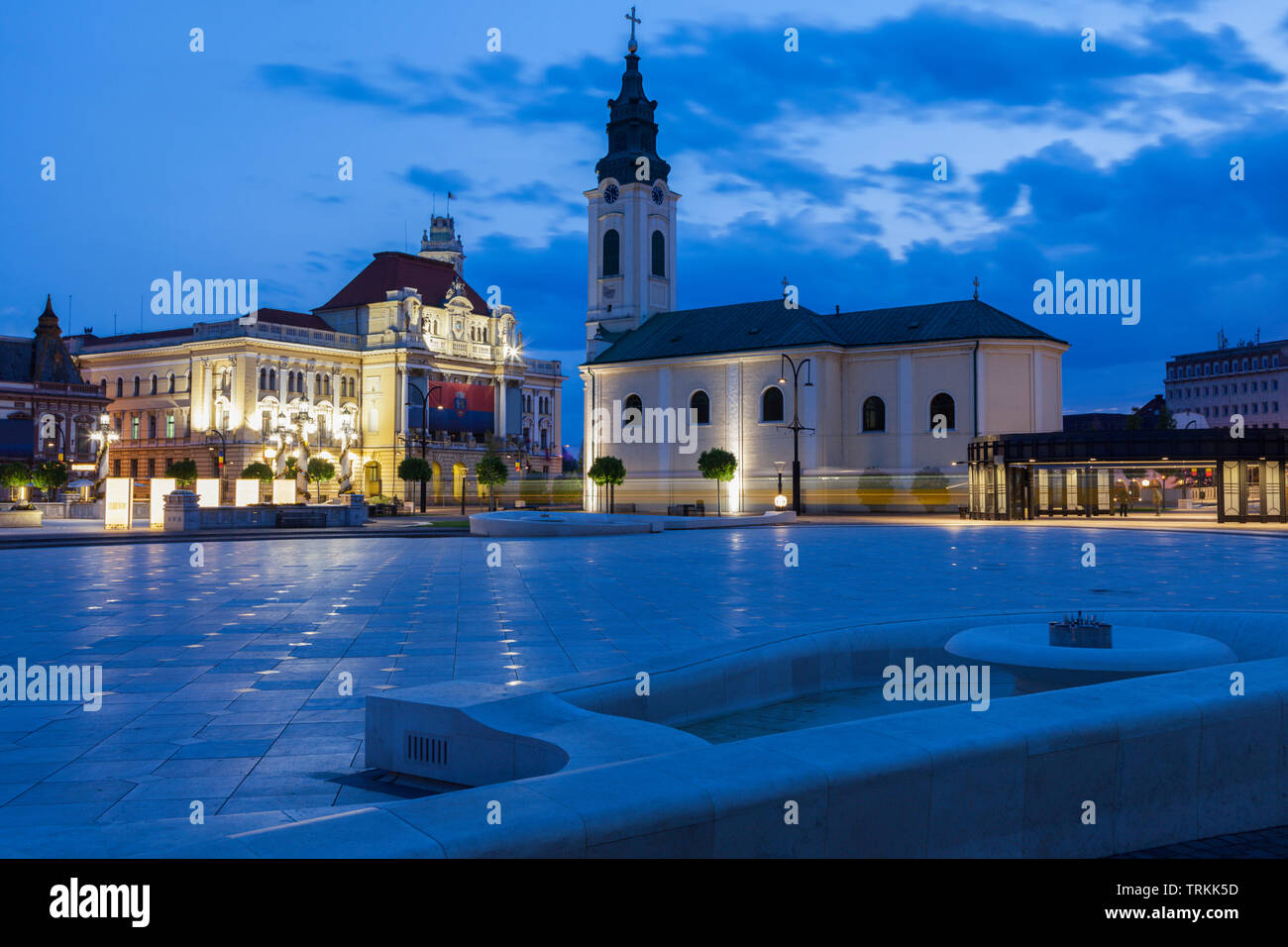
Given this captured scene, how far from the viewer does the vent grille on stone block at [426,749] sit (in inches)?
266

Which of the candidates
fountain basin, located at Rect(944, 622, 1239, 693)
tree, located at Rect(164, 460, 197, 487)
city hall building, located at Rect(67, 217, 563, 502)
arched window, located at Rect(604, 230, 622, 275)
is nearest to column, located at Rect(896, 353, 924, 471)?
arched window, located at Rect(604, 230, 622, 275)

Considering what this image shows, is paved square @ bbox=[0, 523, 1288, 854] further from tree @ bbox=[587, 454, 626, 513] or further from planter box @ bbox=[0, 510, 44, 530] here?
tree @ bbox=[587, 454, 626, 513]

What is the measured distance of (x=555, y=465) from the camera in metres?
114

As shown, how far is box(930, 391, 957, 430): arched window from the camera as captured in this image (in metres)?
61.1

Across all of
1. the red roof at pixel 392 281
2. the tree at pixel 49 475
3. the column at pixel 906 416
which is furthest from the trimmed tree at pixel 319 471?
the column at pixel 906 416

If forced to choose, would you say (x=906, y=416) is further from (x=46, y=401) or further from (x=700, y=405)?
(x=46, y=401)

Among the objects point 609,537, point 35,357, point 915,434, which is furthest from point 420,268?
point 609,537

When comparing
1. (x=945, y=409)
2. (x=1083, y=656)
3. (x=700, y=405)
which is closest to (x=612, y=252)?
(x=700, y=405)

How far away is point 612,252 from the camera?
75.9m

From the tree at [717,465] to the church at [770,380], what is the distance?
2.62 meters

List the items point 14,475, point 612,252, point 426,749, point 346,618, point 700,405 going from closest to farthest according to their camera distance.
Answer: point 426,749 < point 346,618 < point 14,475 < point 700,405 < point 612,252

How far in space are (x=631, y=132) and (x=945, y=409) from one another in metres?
30.2
